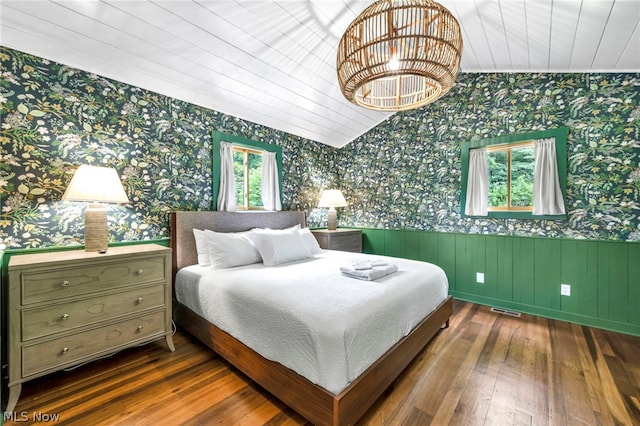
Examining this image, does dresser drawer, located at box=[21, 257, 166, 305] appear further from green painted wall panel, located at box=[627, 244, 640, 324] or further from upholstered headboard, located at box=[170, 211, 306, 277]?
green painted wall panel, located at box=[627, 244, 640, 324]

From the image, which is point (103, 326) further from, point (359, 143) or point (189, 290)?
point (359, 143)

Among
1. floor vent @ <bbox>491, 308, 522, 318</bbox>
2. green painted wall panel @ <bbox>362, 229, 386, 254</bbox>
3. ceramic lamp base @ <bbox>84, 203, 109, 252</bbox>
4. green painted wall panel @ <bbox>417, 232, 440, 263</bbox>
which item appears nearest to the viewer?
ceramic lamp base @ <bbox>84, 203, 109, 252</bbox>

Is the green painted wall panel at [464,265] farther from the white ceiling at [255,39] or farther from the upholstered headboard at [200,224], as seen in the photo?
the upholstered headboard at [200,224]

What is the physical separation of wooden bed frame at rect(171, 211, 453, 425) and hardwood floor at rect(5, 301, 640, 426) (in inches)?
5.2

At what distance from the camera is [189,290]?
2.45 m

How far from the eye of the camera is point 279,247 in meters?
2.80

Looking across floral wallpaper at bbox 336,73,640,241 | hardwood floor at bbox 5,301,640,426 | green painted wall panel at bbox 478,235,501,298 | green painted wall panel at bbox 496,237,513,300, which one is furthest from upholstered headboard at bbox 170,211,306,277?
green painted wall panel at bbox 496,237,513,300

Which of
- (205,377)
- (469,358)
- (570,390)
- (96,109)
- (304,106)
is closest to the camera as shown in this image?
(570,390)

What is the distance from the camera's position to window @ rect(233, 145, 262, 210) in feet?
11.7

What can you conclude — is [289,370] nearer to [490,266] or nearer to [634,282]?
[490,266]

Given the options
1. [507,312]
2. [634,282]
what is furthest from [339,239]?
[634,282]

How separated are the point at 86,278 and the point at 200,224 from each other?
47.0 inches

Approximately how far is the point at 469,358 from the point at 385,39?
2.48 meters

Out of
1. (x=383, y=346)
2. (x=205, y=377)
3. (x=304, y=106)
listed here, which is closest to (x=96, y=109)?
(x=304, y=106)
